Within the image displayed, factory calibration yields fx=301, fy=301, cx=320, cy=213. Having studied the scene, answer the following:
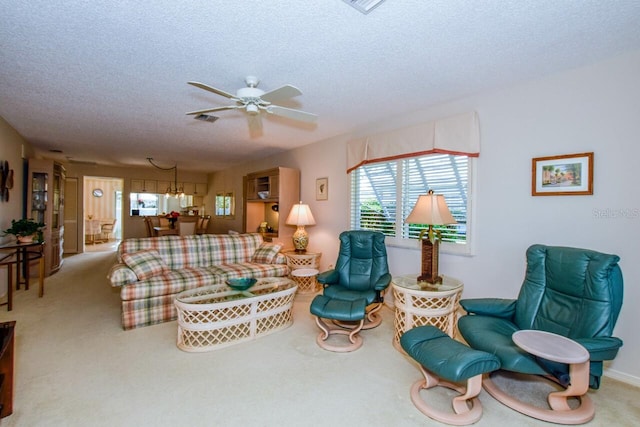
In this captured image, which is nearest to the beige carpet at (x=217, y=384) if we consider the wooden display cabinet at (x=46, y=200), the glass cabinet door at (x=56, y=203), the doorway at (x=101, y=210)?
the wooden display cabinet at (x=46, y=200)

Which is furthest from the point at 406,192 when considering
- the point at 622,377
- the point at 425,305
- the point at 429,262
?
the point at 622,377

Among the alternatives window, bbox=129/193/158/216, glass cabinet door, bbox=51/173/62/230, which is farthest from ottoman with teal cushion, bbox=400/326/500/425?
window, bbox=129/193/158/216

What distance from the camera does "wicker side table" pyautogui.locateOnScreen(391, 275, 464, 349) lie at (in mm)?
2678

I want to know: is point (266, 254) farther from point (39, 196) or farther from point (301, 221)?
point (39, 196)

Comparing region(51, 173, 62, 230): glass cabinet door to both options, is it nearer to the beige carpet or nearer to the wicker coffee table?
the beige carpet

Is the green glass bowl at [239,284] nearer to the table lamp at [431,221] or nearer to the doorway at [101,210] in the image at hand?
the table lamp at [431,221]

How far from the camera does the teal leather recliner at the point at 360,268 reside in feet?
11.1

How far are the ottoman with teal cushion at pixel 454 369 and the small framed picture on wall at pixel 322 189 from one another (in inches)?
120

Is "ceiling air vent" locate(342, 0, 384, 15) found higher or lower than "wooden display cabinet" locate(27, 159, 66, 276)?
higher

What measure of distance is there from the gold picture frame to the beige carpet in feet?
4.86

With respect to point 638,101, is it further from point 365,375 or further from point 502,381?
point 365,375

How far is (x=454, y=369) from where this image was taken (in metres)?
1.75

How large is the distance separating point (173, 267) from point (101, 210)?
9057 mm

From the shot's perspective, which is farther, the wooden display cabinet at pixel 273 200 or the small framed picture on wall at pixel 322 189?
the wooden display cabinet at pixel 273 200
